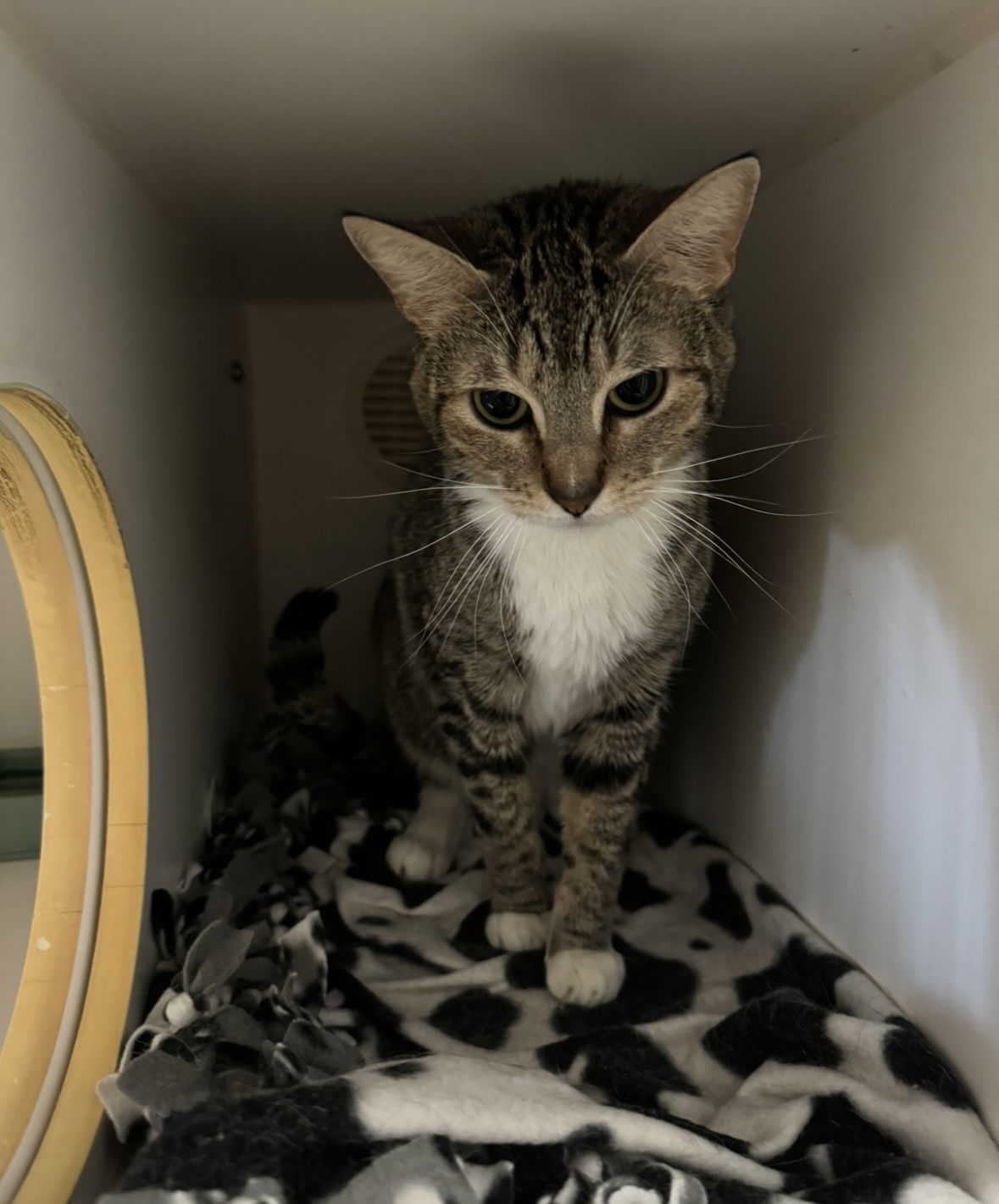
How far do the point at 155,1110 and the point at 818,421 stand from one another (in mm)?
1106

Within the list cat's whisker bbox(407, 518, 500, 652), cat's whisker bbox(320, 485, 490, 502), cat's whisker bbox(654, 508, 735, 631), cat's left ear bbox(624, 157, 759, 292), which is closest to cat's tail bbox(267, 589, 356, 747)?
cat's whisker bbox(320, 485, 490, 502)

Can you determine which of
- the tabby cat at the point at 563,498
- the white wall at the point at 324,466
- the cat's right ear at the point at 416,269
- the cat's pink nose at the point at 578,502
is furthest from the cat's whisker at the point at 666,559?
the white wall at the point at 324,466

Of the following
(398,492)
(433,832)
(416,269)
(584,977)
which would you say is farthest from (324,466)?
(584,977)

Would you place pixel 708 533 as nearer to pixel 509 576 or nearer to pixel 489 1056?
pixel 509 576

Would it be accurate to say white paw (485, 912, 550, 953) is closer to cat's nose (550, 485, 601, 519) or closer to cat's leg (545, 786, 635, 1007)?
cat's leg (545, 786, 635, 1007)

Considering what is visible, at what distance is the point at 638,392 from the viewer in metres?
1.09

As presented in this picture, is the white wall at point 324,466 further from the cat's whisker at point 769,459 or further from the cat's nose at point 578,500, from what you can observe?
the cat's nose at point 578,500

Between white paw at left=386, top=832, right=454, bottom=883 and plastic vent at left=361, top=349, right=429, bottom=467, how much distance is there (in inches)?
36.0

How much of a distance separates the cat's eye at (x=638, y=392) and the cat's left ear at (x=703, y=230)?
0.42ft

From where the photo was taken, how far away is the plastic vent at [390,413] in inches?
81.4

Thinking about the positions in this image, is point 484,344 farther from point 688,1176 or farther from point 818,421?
point 688,1176

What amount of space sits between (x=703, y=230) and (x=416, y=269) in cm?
34

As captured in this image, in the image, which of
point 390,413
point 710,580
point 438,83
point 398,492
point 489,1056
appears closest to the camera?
point 438,83

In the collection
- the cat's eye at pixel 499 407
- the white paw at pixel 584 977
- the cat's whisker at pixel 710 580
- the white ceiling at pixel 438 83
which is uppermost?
the white ceiling at pixel 438 83
